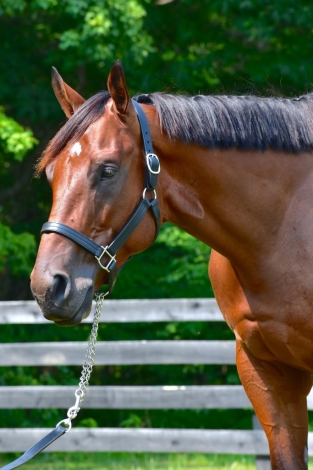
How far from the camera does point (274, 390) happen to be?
2797 mm

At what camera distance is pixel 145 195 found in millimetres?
2455

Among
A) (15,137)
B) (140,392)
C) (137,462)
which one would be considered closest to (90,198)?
(140,392)

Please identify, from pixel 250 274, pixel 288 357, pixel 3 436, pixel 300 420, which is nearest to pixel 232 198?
pixel 250 274

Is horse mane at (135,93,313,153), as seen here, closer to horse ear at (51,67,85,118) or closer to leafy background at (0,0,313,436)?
horse ear at (51,67,85,118)

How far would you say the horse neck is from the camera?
8.44 feet

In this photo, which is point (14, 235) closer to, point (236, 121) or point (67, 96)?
point (67, 96)

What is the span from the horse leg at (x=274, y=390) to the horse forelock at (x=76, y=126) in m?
0.84

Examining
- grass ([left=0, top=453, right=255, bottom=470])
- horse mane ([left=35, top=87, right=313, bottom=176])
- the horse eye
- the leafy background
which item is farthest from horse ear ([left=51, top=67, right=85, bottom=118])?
the leafy background

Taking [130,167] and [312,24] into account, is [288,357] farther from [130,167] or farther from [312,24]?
[312,24]

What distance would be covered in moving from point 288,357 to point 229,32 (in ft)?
18.9

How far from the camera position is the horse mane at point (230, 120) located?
8.34ft

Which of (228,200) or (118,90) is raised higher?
(118,90)

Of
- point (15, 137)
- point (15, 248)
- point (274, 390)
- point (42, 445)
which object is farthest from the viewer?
point (15, 248)

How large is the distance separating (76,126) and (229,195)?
62 cm
